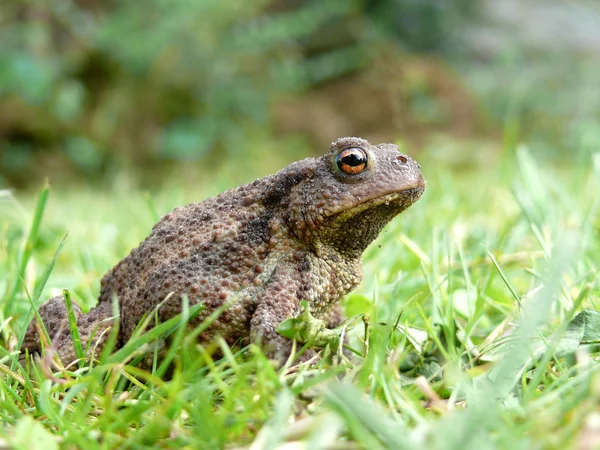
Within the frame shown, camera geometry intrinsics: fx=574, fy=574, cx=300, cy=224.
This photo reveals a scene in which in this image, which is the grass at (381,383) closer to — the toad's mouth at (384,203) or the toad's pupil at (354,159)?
the toad's mouth at (384,203)

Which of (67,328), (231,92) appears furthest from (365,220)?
(231,92)

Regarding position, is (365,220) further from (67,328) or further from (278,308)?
(67,328)

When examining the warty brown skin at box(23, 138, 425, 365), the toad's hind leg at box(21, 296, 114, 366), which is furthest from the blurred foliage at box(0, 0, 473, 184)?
the warty brown skin at box(23, 138, 425, 365)

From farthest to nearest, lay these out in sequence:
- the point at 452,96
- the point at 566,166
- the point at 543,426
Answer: the point at 452,96 → the point at 566,166 → the point at 543,426

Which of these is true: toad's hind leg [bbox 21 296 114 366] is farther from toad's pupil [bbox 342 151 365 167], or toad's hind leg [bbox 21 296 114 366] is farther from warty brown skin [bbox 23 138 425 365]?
toad's pupil [bbox 342 151 365 167]

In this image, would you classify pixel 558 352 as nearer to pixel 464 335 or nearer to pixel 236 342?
pixel 464 335

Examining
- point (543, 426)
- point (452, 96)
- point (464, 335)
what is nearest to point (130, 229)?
point (464, 335)

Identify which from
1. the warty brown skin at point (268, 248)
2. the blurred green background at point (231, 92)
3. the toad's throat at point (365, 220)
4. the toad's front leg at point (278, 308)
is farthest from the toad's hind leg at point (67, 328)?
the blurred green background at point (231, 92)
